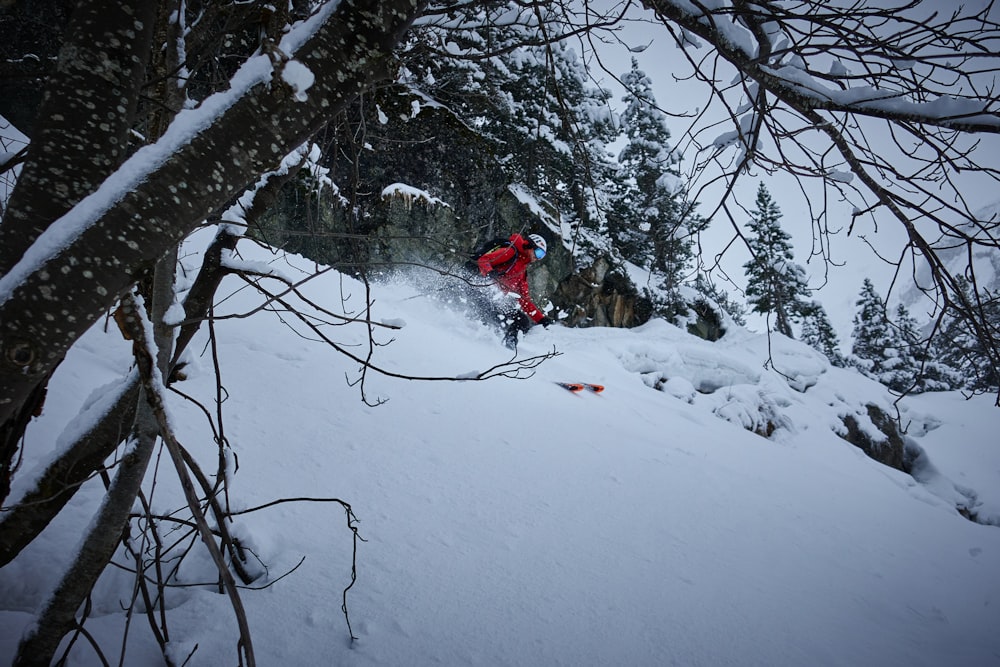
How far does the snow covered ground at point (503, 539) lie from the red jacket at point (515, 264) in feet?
9.59

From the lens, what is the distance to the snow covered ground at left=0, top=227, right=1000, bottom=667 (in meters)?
1.44

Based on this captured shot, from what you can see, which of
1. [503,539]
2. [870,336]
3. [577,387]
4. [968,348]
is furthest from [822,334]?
[503,539]

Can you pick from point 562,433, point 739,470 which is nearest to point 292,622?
point 562,433

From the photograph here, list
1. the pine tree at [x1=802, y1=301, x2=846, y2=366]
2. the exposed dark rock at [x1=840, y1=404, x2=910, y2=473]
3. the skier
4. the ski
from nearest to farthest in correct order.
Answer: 1. the ski
2. the skier
3. the exposed dark rock at [x1=840, y1=404, x2=910, y2=473]
4. the pine tree at [x1=802, y1=301, x2=846, y2=366]

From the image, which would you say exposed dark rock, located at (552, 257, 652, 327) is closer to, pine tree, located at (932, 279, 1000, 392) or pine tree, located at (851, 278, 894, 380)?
pine tree, located at (932, 279, 1000, 392)

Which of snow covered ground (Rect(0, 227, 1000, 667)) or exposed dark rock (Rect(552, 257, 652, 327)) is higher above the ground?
exposed dark rock (Rect(552, 257, 652, 327))

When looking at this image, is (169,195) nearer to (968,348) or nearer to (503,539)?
(503,539)

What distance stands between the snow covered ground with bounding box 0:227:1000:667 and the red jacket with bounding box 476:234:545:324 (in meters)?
2.92

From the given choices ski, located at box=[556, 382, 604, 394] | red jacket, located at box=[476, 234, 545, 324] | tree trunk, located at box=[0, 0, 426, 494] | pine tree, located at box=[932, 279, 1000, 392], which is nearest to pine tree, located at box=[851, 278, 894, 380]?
red jacket, located at box=[476, 234, 545, 324]

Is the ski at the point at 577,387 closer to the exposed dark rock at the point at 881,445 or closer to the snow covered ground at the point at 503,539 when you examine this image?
the snow covered ground at the point at 503,539

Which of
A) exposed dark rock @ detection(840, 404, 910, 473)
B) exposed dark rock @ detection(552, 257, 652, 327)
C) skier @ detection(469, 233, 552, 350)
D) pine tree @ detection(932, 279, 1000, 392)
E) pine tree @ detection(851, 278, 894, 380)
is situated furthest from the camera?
pine tree @ detection(851, 278, 894, 380)

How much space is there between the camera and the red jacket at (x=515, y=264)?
745 cm

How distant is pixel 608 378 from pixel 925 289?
5.49m

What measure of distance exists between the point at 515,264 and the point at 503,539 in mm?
6060
